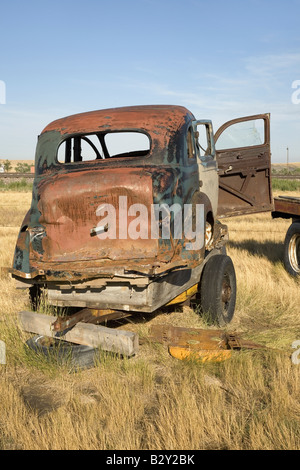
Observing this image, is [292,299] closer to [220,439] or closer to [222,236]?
[222,236]

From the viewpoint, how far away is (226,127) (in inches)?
265

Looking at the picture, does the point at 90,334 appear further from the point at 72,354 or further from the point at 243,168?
the point at 243,168

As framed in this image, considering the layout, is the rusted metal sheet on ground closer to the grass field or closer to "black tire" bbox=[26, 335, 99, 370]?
the grass field

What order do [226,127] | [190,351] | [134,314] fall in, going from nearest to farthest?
[190,351], [134,314], [226,127]

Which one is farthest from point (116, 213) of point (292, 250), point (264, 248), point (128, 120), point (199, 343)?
point (264, 248)

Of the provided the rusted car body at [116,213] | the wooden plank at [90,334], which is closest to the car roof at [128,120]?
the rusted car body at [116,213]

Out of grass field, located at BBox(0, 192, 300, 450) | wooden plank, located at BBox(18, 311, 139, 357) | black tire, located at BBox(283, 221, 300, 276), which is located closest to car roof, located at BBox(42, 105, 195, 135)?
wooden plank, located at BBox(18, 311, 139, 357)

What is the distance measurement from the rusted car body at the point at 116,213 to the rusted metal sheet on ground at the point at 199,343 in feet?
1.46

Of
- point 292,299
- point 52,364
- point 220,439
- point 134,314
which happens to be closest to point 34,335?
point 52,364

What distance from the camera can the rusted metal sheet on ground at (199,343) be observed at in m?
4.16

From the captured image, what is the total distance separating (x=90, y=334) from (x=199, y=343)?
107 centimetres

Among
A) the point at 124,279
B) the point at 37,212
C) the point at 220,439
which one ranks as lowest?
the point at 220,439

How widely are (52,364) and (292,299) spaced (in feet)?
11.7

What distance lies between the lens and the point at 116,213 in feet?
13.1
